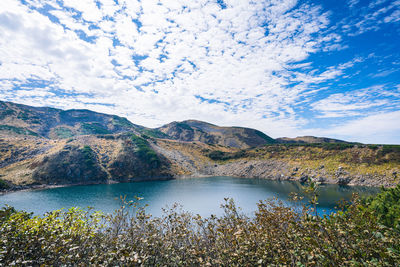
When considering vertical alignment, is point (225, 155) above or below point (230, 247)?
above

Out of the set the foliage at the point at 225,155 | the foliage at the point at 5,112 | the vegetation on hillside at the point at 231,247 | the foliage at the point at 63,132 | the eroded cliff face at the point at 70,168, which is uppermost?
the foliage at the point at 5,112

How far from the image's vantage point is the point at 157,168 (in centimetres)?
9206

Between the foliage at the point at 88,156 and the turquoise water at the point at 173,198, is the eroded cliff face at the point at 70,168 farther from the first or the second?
the turquoise water at the point at 173,198

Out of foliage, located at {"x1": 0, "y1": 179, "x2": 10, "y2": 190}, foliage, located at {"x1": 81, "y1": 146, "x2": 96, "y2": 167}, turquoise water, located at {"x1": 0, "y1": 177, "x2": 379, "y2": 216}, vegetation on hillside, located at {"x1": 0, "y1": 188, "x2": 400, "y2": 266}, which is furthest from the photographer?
foliage, located at {"x1": 81, "y1": 146, "x2": 96, "y2": 167}

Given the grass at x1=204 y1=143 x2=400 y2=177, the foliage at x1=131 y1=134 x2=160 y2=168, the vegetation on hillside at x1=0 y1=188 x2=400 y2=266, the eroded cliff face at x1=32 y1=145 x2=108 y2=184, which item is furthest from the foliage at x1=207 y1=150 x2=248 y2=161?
the vegetation on hillside at x1=0 y1=188 x2=400 y2=266

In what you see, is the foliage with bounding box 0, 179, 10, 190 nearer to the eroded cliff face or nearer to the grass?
the eroded cliff face

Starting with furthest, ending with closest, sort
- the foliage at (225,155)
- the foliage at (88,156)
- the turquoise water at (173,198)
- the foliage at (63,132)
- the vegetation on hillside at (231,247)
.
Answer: the foliage at (63,132)
the foliage at (225,155)
the foliage at (88,156)
the turquoise water at (173,198)
the vegetation on hillside at (231,247)

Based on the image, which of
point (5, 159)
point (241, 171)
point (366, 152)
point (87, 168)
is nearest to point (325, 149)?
point (366, 152)

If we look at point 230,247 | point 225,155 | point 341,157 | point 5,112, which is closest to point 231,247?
point 230,247

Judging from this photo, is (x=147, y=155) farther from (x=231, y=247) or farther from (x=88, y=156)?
(x=231, y=247)

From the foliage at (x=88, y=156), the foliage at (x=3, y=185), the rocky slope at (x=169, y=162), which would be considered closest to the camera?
the foliage at (x=3, y=185)

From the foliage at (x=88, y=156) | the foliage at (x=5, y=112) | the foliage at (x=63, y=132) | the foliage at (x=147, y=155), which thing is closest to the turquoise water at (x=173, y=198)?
the foliage at (x=88, y=156)

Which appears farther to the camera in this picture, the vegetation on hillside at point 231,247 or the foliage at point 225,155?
the foliage at point 225,155

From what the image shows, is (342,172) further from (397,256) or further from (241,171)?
(397,256)
